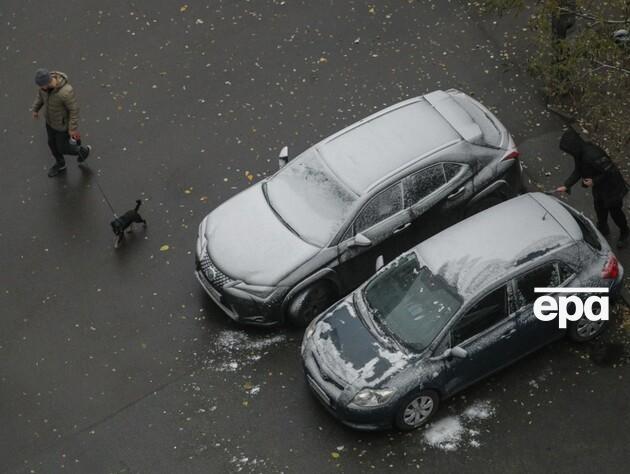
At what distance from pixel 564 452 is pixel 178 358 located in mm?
4658

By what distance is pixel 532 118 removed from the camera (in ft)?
45.9

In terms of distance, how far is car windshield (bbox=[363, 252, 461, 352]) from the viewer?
1003 cm

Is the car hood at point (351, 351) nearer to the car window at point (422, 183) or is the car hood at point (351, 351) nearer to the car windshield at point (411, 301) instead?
the car windshield at point (411, 301)

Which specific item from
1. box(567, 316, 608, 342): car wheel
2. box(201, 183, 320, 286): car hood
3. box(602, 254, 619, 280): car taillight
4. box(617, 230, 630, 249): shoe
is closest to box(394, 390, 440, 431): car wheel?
box(567, 316, 608, 342): car wheel

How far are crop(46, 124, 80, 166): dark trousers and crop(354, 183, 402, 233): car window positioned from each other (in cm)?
477

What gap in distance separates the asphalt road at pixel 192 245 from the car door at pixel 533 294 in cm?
67

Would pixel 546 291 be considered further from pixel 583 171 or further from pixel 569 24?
pixel 569 24

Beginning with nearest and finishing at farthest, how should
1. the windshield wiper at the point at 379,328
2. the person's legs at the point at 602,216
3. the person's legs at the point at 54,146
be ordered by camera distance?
1. the windshield wiper at the point at 379,328
2. the person's legs at the point at 602,216
3. the person's legs at the point at 54,146

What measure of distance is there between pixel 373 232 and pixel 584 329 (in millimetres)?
2719

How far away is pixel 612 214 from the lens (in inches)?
468

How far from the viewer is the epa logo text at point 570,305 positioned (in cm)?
1030

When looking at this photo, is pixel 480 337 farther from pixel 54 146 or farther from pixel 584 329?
pixel 54 146

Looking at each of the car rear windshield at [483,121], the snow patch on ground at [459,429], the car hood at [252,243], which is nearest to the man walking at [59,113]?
the car hood at [252,243]

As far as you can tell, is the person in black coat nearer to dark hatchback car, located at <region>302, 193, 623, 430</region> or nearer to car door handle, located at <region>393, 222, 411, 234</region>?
dark hatchback car, located at <region>302, 193, 623, 430</region>
